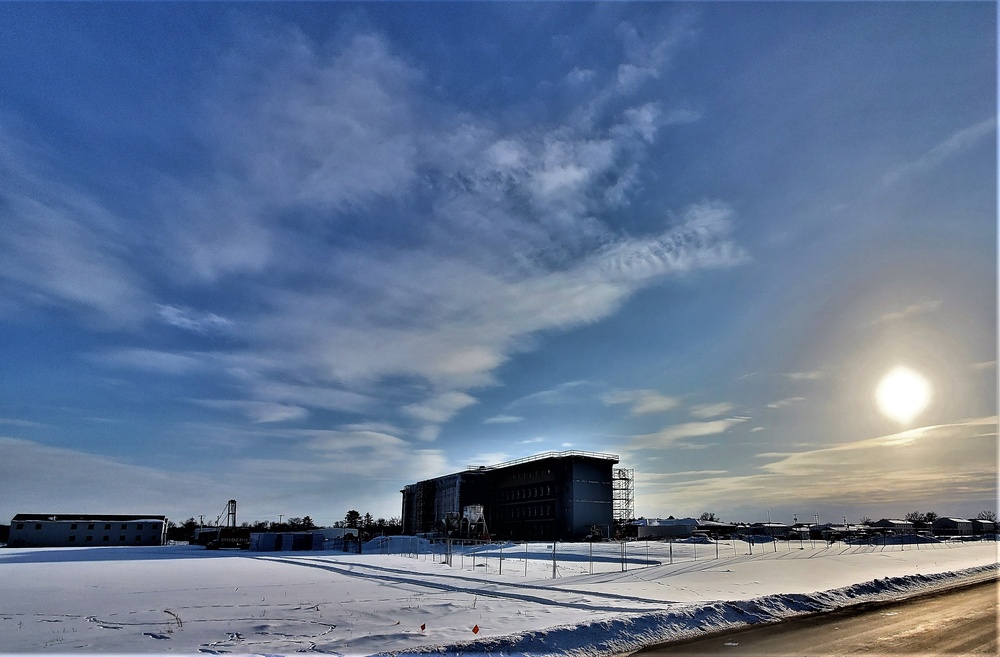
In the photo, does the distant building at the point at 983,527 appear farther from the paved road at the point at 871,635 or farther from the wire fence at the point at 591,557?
the paved road at the point at 871,635

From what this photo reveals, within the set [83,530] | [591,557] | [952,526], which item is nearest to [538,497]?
[591,557]

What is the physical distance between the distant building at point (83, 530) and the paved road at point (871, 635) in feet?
465

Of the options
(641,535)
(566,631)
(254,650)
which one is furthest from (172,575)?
(641,535)

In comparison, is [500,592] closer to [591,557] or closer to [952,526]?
[591,557]

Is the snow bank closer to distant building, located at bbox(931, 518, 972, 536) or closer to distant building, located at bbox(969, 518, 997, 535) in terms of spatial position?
distant building, located at bbox(931, 518, 972, 536)

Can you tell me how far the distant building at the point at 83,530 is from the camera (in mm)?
119688

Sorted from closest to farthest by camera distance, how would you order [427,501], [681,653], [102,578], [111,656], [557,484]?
[111,656]
[681,653]
[102,578]
[557,484]
[427,501]

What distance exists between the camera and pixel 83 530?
123688 millimetres

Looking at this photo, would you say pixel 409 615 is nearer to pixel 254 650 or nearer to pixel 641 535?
pixel 254 650

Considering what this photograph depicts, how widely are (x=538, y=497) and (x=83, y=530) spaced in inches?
3736

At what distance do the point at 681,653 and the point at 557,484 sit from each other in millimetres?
93108

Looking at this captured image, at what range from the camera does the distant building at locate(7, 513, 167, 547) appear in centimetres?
11969

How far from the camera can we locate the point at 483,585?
3081 centimetres

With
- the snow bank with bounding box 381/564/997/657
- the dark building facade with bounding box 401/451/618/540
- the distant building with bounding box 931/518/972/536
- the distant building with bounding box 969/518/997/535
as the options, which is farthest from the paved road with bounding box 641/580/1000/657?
the distant building with bounding box 969/518/997/535
